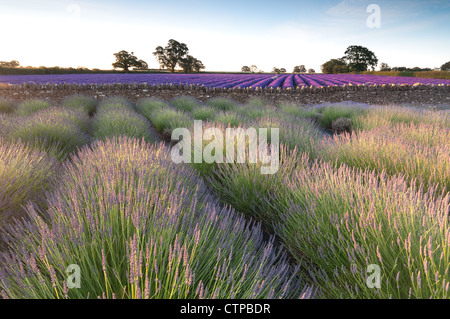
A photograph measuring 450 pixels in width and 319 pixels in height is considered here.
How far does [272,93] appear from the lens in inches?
460

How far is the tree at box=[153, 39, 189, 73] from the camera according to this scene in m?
48.7

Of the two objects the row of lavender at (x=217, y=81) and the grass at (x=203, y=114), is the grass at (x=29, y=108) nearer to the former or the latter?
the grass at (x=203, y=114)

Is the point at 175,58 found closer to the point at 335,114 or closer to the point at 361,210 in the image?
the point at 335,114

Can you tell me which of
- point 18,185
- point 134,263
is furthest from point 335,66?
point 134,263

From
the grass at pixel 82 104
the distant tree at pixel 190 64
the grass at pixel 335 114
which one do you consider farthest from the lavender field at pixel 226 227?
the distant tree at pixel 190 64

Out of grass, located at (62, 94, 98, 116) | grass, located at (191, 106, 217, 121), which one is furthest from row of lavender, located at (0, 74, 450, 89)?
grass, located at (191, 106, 217, 121)

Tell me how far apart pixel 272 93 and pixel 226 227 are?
11.0 metres

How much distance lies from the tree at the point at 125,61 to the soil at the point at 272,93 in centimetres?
A: 3507

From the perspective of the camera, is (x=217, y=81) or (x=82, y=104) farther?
(x=217, y=81)

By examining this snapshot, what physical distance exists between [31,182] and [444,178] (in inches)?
148

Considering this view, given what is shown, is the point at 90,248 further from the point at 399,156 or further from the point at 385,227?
the point at 399,156

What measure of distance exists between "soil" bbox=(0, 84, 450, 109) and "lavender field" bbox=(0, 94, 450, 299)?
812cm
